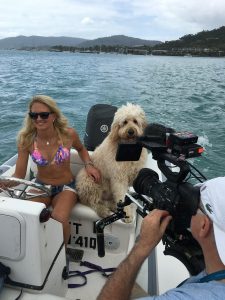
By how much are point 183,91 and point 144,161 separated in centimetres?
1137

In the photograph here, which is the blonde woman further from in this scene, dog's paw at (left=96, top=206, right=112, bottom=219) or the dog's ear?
the dog's ear

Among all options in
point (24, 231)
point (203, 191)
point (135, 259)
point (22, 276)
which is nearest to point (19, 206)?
point (24, 231)

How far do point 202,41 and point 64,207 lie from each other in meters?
79.6

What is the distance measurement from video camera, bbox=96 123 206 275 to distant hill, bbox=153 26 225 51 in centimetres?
7591

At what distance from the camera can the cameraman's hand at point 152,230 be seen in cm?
140

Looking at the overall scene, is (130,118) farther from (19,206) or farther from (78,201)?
(19,206)

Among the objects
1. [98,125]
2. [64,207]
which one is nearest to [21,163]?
[64,207]

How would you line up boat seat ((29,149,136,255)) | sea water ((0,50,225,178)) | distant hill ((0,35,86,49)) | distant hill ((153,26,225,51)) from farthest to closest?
distant hill ((0,35,86,49)), distant hill ((153,26,225,51)), sea water ((0,50,225,178)), boat seat ((29,149,136,255))

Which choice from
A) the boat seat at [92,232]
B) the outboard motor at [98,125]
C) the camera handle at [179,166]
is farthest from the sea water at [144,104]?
the camera handle at [179,166]

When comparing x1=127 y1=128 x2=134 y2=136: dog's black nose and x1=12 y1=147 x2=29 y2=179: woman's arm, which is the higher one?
x1=127 y1=128 x2=134 y2=136: dog's black nose

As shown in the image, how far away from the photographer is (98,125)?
15.2 feet

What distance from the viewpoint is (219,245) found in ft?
3.67

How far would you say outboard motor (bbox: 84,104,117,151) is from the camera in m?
4.62

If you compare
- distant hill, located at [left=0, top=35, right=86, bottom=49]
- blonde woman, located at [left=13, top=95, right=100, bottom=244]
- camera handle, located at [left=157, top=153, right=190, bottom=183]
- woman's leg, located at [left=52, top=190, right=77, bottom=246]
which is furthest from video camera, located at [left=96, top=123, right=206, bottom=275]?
distant hill, located at [left=0, top=35, right=86, bottom=49]
